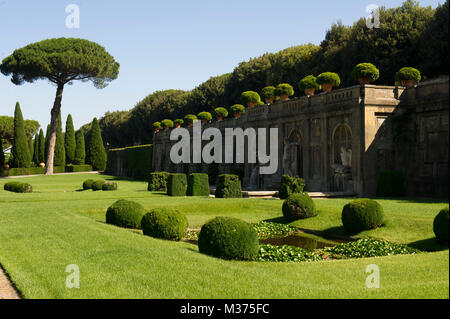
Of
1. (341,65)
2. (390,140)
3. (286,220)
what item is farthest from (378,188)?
(341,65)

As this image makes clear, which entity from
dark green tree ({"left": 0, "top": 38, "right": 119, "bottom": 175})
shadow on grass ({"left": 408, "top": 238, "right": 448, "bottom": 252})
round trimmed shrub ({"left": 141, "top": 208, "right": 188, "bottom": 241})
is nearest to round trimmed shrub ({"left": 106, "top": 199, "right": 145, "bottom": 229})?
round trimmed shrub ({"left": 141, "top": 208, "right": 188, "bottom": 241})

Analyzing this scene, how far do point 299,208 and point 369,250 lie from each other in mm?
6143

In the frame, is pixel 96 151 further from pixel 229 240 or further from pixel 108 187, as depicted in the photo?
pixel 229 240

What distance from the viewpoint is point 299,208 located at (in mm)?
19812

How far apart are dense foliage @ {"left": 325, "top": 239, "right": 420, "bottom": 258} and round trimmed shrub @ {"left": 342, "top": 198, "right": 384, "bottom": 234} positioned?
6.19 feet

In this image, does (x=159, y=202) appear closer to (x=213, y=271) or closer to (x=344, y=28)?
(x=213, y=271)

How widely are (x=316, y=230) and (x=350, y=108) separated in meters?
10.8

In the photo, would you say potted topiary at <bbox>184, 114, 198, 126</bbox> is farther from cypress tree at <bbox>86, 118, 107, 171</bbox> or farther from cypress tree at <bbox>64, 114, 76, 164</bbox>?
cypress tree at <bbox>64, 114, 76, 164</bbox>

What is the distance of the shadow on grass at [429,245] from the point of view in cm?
1373

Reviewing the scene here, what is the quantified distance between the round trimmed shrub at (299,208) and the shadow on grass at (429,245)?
18.4ft

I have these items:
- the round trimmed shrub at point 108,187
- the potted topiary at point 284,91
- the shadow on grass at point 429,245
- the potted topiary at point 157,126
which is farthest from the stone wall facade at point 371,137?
the potted topiary at point 157,126

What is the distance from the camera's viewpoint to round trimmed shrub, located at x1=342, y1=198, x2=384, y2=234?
16.7 meters

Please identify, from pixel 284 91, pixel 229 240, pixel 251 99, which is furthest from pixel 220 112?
pixel 229 240

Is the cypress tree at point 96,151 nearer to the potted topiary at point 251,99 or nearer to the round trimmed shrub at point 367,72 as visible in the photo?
the potted topiary at point 251,99
